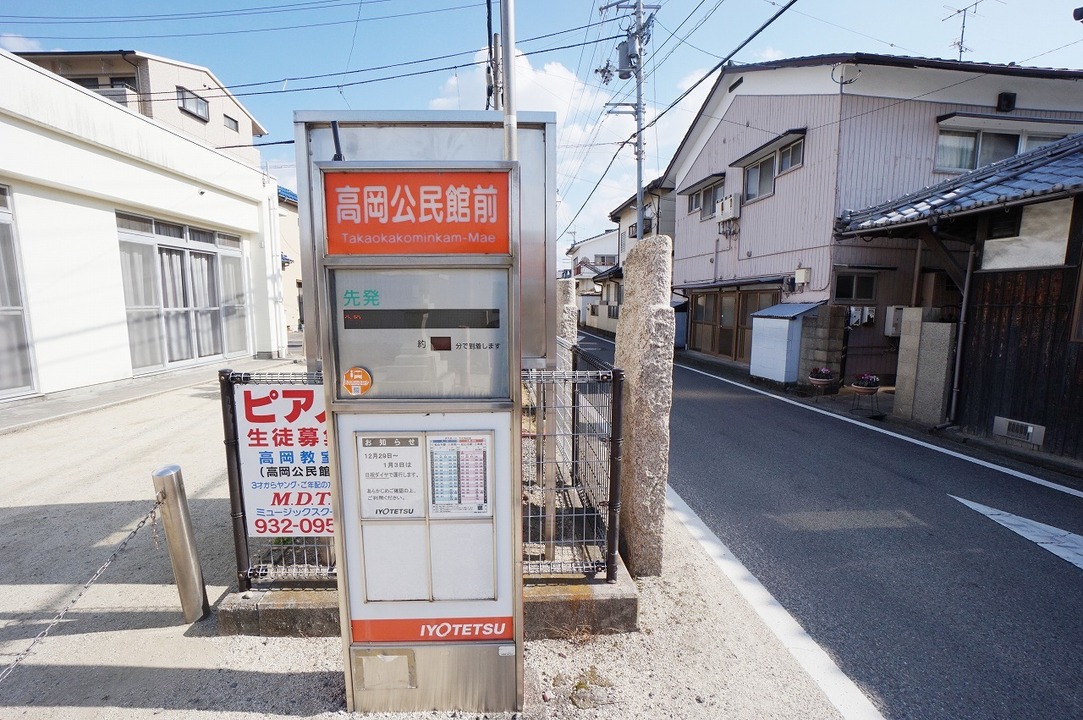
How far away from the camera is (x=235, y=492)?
9.00ft

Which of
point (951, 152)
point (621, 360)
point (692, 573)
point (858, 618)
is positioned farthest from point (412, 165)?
point (951, 152)

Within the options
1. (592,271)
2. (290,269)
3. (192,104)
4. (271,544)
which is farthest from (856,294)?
(592,271)

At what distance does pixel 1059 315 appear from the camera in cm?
567

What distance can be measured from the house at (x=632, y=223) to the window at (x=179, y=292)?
13.4 meters

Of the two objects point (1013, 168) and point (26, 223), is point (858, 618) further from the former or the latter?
point (26, 223)

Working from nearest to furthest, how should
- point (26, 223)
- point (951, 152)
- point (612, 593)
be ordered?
point (612, 593) → point (26, 223) → point (951, 152)

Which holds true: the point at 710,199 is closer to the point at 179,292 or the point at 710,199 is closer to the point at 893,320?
the point at 893,320

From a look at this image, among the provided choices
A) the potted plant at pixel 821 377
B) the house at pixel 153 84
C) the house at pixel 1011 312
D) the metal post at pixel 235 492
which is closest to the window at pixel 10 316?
the metal post at pixel 235 492

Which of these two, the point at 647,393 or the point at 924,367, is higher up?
the point at 647,393

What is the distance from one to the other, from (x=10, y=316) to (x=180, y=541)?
7.41m

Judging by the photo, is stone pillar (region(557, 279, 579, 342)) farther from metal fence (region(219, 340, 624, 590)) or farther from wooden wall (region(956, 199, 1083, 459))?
wooden wall (region(956, 199, 1083, 459))

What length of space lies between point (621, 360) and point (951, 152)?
12.1 m

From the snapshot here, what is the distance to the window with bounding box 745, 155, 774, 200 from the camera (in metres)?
12.7

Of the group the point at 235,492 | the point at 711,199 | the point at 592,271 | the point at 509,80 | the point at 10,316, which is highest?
the point at 711,199
